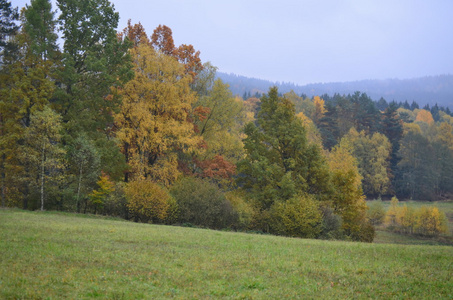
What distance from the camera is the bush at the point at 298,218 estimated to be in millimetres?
28656

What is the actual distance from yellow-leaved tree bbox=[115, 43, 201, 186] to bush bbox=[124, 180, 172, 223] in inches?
177

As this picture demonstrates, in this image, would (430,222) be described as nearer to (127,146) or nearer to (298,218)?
(298,218)

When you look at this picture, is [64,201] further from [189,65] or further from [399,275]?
[399,275]

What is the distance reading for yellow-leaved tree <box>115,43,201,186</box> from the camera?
34.5m

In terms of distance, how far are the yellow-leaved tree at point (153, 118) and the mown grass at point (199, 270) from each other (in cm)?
1887

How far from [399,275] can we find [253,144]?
2498 cm

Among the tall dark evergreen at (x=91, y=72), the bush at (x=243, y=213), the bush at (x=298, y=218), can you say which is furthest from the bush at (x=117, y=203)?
the bush at (x=298, y=218)

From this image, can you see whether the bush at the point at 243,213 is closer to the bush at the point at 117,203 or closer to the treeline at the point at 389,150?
the bush at the point at 117,203

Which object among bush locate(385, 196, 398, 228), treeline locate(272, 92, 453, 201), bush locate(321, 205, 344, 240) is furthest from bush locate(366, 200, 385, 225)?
bush locate(321, 205, 344, 240)

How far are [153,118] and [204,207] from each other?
10.7 meters

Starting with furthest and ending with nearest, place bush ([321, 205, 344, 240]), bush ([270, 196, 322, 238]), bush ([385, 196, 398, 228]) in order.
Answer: bush ([385, 196, 398, 228]) < bush ([321, 205, 344, 240]) < bush ([270, 196, 322, 238])

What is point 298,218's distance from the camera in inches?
1120

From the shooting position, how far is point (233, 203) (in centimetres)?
3177

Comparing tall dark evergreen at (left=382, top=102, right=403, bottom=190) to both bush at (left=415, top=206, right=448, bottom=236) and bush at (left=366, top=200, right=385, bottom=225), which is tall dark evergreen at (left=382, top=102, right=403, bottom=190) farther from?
bush at (left=415, top=206, right=448, bottom=236)
